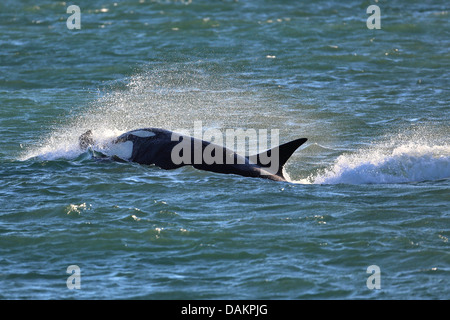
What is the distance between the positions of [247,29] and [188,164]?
56.5ft

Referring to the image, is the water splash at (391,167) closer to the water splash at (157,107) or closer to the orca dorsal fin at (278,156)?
the orca dorsal fin at (278,156)

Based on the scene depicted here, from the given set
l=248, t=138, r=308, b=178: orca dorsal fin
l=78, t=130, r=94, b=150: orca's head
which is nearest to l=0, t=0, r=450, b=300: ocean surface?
l=78, t=130, r=94, b=150: orca's head

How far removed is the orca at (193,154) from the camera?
13.0 m

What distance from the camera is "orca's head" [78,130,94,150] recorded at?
15109mm

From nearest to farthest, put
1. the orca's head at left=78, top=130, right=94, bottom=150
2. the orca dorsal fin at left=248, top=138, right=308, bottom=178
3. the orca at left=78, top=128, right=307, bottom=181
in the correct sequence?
the orca dorsal fin at left=248, top=138, right=308, bottom=178
the orca at left=78, top=128, right=307, bottom=181
the orca's head at left=78, top=130, right=94, bottom=150

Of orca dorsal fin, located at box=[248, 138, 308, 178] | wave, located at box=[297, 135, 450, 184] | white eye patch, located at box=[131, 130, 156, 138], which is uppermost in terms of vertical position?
white eye patch, located at box=[131, 130, 156, 138]

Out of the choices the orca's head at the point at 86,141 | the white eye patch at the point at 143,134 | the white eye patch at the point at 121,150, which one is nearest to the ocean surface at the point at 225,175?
the orca's head at the point at 86,141

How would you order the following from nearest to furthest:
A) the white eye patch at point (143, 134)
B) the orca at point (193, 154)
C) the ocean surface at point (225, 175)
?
the ocean surface at point (225, 175) < the orca at point (193, 154) < the white eye patch at point (143, 134)

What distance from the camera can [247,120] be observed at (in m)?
19.0

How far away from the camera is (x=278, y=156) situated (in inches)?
508

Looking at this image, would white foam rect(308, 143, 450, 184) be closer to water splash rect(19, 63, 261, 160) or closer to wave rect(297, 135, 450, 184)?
wave rect(297, 135, 450, 184)

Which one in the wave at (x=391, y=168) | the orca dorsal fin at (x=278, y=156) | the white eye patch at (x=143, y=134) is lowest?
the wave at (x=391, y=168)

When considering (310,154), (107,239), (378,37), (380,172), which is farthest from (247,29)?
(107,239)

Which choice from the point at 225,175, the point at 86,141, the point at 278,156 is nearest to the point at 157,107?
the point at 86,141
